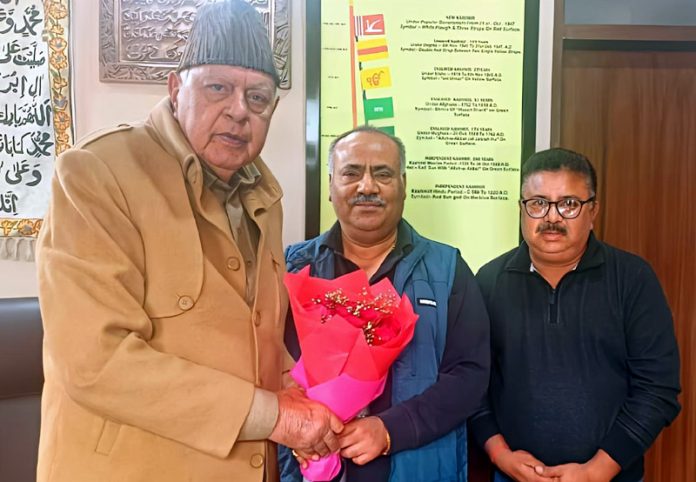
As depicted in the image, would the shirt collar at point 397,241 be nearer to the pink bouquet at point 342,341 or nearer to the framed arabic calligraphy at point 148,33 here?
the pink bouquet at point 342,341

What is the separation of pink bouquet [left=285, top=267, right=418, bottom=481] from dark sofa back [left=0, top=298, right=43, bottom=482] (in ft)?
3.17

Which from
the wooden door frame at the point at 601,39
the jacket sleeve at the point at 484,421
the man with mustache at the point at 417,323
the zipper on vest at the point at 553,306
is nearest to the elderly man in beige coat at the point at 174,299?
the man with mustache at the point at 417,323

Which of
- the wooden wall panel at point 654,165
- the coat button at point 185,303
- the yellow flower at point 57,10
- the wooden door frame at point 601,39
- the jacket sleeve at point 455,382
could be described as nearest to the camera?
the coat button at point 185,303

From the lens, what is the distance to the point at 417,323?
55.0 inches

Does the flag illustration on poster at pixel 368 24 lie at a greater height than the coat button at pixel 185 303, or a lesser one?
greater

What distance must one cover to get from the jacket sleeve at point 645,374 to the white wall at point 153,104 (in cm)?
84

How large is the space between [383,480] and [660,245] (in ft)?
5.64

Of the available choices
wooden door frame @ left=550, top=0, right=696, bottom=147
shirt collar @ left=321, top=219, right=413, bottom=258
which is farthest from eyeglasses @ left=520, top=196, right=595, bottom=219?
wooden door frame @ left=550, top=0, right=696, bottom=147

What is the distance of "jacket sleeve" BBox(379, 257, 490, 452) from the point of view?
1280 millimetres

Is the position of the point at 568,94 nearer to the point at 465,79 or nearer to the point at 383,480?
the point at 465,79

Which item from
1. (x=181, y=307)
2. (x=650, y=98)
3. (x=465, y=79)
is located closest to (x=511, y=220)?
(x=465, y=79)

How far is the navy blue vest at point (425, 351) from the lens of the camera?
1.34 m

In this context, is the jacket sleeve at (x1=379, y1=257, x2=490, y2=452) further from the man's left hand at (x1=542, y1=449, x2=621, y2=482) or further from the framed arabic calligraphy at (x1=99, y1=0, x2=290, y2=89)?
the framed arabic calligraphy at (x1=99, y1=0, x2=290, y2=89)

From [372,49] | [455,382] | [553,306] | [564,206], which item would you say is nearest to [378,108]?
[372,49]
